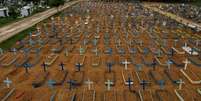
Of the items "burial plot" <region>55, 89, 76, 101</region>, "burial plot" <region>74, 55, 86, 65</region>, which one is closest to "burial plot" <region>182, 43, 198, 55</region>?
"burial plot" <region>74, 55, 86, 65</region>

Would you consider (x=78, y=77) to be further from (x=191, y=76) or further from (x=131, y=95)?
(x=191, y=76)

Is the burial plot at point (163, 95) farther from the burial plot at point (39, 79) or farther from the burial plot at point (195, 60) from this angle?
the burial plot at point (39, 79)

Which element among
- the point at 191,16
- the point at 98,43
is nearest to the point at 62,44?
the point at 98,43

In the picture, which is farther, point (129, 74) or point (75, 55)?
point (75, 55)

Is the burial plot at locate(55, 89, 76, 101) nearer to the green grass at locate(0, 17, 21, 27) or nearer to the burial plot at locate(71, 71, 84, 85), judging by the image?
the burial plot at locate(71, 71, 84, 85)

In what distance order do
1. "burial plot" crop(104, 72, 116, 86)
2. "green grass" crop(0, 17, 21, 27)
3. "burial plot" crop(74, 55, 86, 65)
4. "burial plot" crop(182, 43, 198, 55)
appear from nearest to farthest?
"burial plot" crop(104, 72, 116, 86) → "burial plot" crop(74, 55, 86, 65) → "burial plot" crop(182, 43, 198, 55) → "green grass" crop(0, 17, 21, 27)

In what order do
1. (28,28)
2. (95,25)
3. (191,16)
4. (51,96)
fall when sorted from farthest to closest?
(191,16) → (95,25) → (28,28) → (51,96)

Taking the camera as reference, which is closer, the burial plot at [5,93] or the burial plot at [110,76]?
the burial plot at [5,93]

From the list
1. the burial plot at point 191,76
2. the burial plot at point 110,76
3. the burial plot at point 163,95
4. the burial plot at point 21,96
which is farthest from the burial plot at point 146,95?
the burial plot at point 21,96

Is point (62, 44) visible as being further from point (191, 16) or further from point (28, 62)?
point (191, 16)
